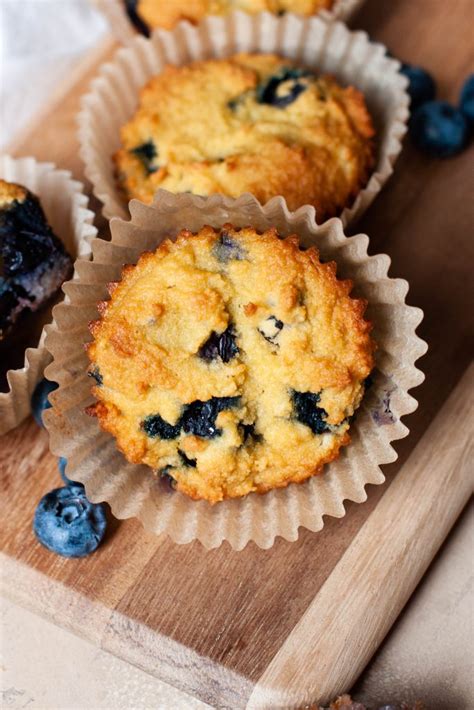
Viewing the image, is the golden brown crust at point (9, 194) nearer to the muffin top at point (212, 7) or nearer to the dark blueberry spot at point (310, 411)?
the dark blueberry spot at point (310, 411)

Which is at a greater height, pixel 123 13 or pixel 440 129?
pixel 440 129

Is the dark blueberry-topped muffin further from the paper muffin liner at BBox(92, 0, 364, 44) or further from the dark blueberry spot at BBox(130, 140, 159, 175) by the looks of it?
the paper muffin liner at BBox(92, 0, 364, 44)

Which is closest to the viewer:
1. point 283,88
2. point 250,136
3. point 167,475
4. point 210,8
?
point 167,475

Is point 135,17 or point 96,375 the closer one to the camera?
point 96,375

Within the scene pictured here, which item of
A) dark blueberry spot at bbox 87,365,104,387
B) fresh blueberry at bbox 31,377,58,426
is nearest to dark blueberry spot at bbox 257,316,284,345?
dark blueberry spot at bbox 87,365,104,387

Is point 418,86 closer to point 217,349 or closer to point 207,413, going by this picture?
point 217,349

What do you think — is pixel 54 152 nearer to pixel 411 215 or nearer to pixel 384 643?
pixel 411 215

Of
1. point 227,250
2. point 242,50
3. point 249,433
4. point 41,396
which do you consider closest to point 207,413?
point 249,433
